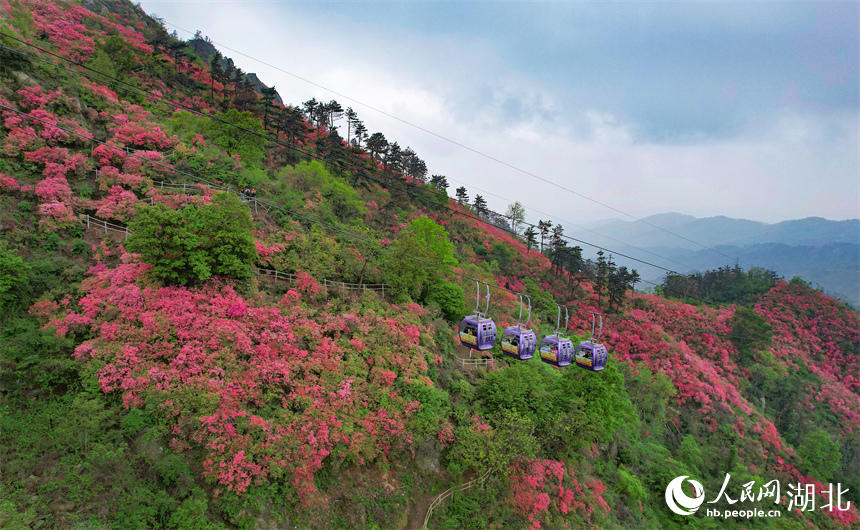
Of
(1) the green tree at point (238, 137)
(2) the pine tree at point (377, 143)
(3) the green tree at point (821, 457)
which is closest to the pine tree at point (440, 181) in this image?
(2) the pine tree at point (377, 143)

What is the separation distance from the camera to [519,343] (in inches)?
575

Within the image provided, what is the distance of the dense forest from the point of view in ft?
36.9

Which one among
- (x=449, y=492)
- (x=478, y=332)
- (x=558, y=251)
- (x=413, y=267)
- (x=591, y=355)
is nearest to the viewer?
(x=478, y=332)

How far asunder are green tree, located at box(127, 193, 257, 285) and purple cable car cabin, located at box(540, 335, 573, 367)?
13787 mm

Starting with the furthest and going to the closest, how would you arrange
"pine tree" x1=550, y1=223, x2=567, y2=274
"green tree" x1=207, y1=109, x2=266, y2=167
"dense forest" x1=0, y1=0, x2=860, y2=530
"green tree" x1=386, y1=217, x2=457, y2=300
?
"pine tree" x1=550, y1=223, x2=567, y2=274 < "green tree" x1=207, y1=109, x2=266, y2=167 < "green tree" x1=386, y1=217, x2=457, y2=300 < "dense forest" x1=0, y1=0, x2=860, y2=530

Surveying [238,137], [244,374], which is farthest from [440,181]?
[244,374]

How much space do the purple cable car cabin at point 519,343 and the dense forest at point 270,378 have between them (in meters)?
4.48

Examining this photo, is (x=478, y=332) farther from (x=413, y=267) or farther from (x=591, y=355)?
(x=413, y=267)

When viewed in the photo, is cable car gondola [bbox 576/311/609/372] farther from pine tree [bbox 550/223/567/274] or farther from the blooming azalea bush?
pine tree [bbox 550/223/567/274]

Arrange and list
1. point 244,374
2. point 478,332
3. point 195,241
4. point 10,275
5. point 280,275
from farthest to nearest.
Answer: point 280,275 < point 195,241 < point 478,332 < point 244,374 < point 10,275

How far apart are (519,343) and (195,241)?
551 inches

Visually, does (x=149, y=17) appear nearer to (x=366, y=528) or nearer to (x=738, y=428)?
(x=366, y=528)

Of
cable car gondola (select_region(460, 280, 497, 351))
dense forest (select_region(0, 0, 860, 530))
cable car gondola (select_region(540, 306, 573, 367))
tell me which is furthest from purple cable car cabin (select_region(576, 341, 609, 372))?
cable car gondola (select_region(460, 280, 497, 351))

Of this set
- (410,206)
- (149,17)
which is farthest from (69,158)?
(149,17)
